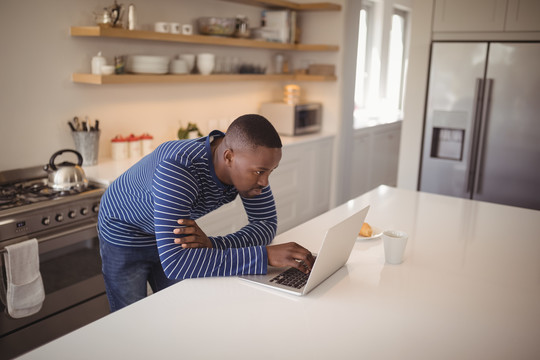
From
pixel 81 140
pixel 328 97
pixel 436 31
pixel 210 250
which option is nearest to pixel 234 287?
pixel 210 250

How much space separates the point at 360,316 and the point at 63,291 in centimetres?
171

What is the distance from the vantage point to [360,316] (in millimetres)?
1278

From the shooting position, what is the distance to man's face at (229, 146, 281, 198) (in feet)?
4.64

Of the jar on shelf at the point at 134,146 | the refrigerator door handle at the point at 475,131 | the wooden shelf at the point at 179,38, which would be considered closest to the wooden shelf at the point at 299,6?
the wooden shelf at the point at 179,38

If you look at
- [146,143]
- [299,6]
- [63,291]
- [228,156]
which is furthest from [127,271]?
[299,6]

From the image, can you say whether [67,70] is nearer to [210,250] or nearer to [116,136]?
[116,136]

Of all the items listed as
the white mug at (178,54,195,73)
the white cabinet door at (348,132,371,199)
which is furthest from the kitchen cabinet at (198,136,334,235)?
the white mug at (178,54,195,73)

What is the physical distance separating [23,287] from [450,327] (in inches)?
70.1

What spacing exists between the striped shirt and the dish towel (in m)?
0.62

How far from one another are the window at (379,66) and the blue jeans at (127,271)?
13.5 feet

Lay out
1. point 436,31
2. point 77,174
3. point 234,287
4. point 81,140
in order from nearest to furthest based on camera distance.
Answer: point 234,287, point 77,174, point 81,140, point 436,31

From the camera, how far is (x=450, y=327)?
1245mm

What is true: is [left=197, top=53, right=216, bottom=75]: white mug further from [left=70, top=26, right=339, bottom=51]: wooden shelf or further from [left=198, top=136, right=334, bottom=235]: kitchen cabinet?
[left=198, top=136, right=334, bottom=235]: kitchen cabinet

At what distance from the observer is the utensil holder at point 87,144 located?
2.95 metres
